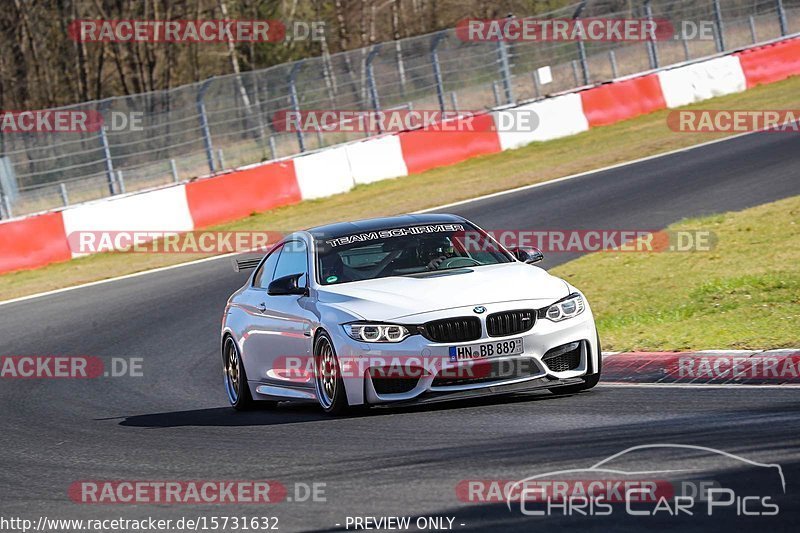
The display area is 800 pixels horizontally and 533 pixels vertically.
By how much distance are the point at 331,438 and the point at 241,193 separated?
56.1 feet

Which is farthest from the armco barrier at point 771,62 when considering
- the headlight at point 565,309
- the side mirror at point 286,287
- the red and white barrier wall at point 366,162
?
the headlight at point 565,309

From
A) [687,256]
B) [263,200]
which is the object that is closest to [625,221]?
[687,256]

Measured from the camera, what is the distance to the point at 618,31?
31141mm

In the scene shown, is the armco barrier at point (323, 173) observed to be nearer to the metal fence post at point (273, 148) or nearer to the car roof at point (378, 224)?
the metal fence post at point (273, 148)

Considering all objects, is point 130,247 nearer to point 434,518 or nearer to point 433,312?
point 433,312

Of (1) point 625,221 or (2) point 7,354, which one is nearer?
(2) point 7,354

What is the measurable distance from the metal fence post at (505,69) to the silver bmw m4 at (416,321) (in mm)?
19247

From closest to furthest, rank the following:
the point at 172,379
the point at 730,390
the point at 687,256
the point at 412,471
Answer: the point at 412,471
the point at 730,390
the point at 172,379
the point at 687,256

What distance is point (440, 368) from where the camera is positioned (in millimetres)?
9062

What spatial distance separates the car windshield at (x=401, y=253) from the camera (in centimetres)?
1030

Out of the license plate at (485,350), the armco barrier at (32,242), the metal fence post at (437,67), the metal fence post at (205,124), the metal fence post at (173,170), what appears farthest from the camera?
the metal fence post at (437,67)

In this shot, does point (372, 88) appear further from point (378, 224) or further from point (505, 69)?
point (378, 224)

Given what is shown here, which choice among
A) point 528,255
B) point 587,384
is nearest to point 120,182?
point 528,255

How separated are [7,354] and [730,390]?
9590mm
